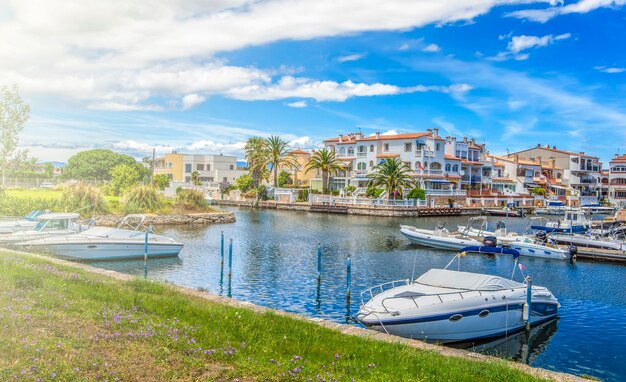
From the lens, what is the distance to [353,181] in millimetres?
98375

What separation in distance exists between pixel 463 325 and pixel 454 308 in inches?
31.7

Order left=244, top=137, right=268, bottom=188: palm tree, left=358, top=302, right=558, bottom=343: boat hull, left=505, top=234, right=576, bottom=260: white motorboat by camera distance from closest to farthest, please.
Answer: left=358, top=302, right=558, bottom=343: boat hull → left=505, top=234, right=576, bottom=260: white motorboat → left=244, top=137, right=268, bottom=188: palm tree

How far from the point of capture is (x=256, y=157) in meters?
99.9

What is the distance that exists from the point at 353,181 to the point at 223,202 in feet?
85.4

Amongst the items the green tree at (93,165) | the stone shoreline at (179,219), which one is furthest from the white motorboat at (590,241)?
the green tree at (93,165)

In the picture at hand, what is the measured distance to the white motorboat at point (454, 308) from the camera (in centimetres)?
1747

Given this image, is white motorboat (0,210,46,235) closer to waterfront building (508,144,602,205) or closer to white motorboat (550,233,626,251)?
white motorboat (550,233,626,251)

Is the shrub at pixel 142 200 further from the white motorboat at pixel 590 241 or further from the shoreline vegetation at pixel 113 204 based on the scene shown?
the white motorboat at pixel 590 241

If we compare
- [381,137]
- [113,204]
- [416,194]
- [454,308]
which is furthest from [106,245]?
[381,137]

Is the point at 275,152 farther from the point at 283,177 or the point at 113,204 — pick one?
the point at 113,204

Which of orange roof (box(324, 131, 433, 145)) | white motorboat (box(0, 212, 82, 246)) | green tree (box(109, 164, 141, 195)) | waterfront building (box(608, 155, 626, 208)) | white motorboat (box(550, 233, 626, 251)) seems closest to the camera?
white motorboat (box(0, 212, 82, 246))

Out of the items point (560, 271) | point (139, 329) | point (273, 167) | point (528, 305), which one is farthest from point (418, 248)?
point (273, 167)

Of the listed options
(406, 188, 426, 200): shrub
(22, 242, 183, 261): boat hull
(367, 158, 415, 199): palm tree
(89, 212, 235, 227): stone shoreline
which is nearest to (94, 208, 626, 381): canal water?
(22, 242, 183, 261): boat hull

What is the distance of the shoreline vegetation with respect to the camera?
46.4 metres
